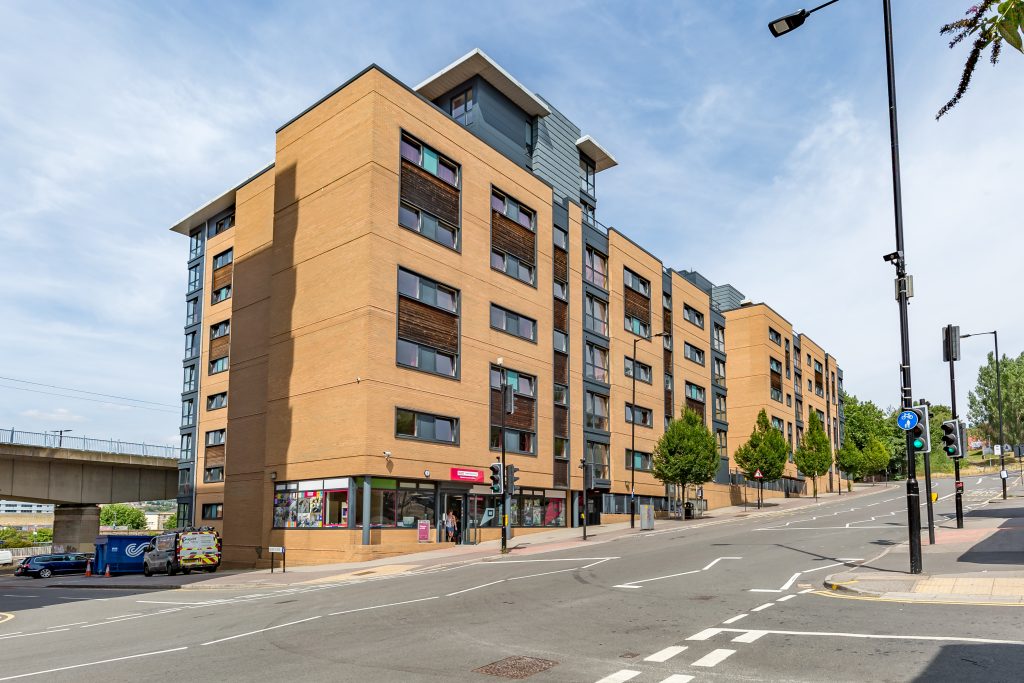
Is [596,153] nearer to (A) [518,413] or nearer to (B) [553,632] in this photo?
(A) [518,413]

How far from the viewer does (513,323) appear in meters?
46.8

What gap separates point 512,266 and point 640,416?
18.6 m

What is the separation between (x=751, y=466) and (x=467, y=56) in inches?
1622

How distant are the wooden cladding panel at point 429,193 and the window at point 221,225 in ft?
88.7

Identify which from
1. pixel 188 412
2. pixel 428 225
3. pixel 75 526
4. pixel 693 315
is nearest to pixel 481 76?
pixel 428 225

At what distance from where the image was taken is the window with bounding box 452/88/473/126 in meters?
50.1

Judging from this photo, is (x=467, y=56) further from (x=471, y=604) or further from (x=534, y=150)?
(x=471, y=604)

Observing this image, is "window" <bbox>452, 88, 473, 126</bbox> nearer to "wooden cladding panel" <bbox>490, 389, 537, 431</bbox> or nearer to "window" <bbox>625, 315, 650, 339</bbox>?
"wooden cladding panel" <bbox>490, 389, 537, 431</bbox>

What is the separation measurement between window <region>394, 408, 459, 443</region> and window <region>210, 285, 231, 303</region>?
28.5 m

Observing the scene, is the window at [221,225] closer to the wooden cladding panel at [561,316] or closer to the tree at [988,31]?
the wooden cladding panel at [561,316]

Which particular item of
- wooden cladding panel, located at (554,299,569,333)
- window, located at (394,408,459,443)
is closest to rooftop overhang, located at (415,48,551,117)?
wooden cladding panel, located at (554,299,569,333)

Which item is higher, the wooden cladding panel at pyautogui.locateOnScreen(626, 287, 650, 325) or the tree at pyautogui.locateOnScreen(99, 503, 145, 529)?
the wooden cladding panel at pyautogui.locateOnScreen(626, 287, 650, 325)

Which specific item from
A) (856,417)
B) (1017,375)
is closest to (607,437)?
(856,417)

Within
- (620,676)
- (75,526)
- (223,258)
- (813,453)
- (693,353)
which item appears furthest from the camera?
(813,453)
